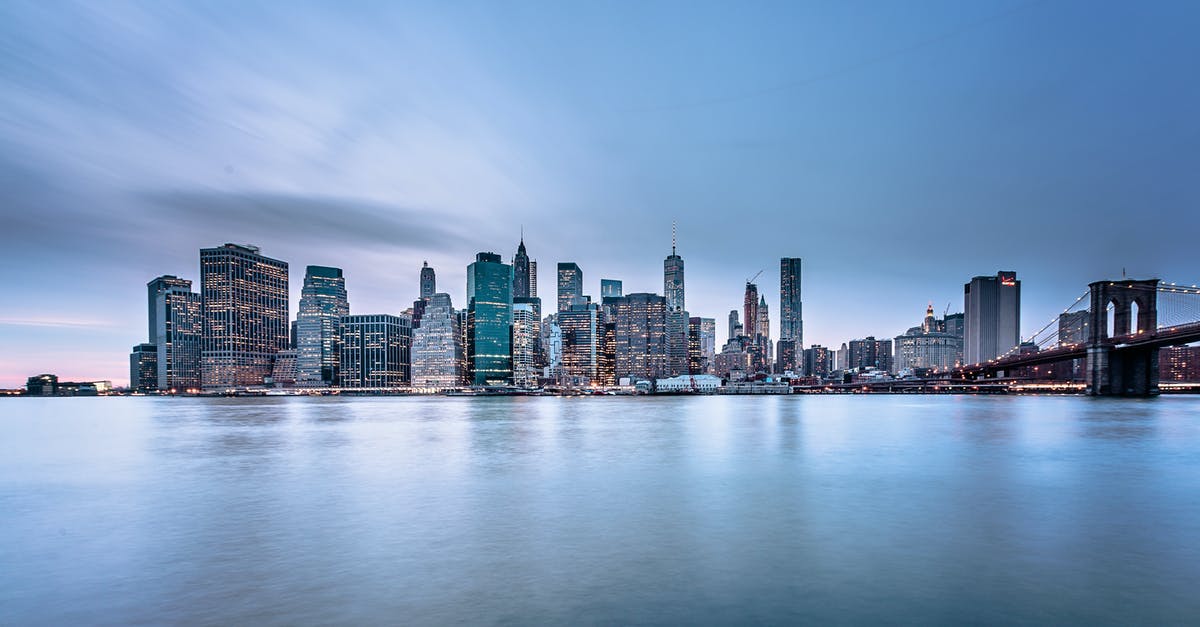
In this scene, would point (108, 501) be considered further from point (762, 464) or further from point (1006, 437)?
point (1006, 437)

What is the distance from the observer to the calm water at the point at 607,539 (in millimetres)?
11586

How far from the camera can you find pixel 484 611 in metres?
11.3

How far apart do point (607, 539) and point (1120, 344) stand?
127 m

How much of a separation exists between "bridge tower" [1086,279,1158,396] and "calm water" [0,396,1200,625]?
90610 millimetres

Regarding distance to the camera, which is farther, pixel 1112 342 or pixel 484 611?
pixel 1112 342

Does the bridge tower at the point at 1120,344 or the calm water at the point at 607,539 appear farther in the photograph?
the bridge tower at the point at 1120,344

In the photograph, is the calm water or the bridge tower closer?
the calm water

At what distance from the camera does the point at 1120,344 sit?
A: 103250 millimetres

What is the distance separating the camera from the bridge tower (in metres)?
106

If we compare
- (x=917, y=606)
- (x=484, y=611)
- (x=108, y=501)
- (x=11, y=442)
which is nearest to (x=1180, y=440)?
(x=917, y=606)

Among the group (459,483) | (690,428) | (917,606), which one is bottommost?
(690,428)

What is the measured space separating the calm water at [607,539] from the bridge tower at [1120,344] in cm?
9061

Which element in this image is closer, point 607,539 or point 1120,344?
point 607,539

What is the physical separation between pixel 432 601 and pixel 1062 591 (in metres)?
13.3
